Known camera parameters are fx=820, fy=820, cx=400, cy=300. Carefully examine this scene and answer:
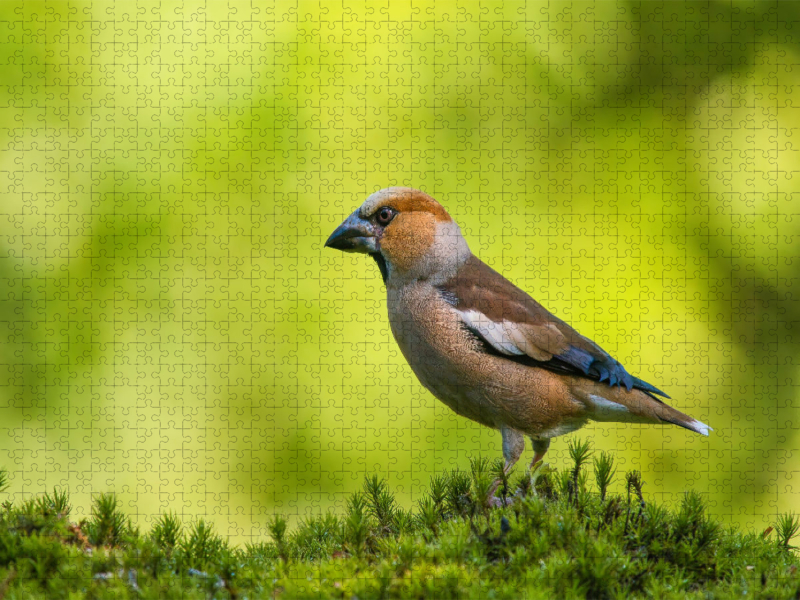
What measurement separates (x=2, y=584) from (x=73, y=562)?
0.29 m

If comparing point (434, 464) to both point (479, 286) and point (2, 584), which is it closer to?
point (479, 286)

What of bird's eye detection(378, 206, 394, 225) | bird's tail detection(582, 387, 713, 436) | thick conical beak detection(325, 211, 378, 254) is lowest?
bird's tail detection(582, 387, 713, 436)

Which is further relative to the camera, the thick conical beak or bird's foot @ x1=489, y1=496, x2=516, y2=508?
the thick conical beak

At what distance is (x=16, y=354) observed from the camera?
747cm

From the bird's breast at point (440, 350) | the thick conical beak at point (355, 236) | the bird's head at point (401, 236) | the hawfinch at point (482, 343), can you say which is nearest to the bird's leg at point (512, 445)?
the hawfinch at point (482, 343)

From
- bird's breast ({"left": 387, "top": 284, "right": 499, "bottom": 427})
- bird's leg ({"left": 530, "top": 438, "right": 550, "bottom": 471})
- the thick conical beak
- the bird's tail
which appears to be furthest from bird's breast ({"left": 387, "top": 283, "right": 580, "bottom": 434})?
Answer: the thick conical beak

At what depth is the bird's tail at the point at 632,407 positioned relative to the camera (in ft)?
16.5

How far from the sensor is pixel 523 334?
5.04m

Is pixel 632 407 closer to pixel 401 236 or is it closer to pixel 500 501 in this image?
pixel 500 501

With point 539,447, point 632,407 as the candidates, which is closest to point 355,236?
point 539,447

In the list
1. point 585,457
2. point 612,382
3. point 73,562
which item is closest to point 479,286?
point 612,382

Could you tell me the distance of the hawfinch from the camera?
4953mm

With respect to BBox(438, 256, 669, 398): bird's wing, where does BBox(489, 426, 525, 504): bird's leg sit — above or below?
below

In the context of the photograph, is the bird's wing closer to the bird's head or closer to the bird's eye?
the bird's head
